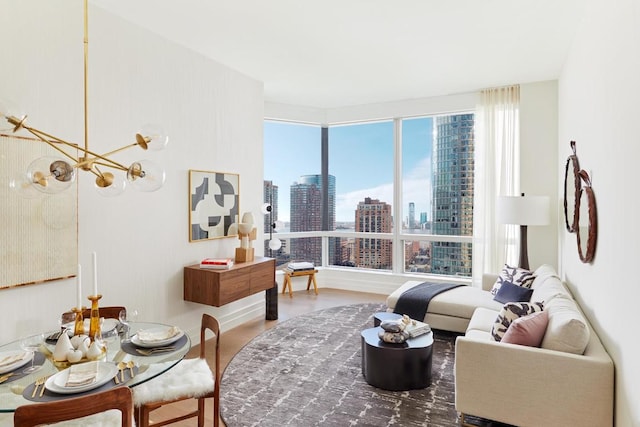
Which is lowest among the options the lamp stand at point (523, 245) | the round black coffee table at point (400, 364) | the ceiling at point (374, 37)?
the round black coffee table at point (400, 364)

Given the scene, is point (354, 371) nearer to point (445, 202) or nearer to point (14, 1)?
point (445, 202)

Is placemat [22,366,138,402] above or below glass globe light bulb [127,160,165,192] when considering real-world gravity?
below

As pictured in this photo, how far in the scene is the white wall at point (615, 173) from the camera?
66.2 inches

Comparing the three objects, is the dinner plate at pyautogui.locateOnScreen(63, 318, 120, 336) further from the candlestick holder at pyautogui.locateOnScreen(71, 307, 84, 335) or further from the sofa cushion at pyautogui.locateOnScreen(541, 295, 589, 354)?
the sofa cushion at pyautogui.locateOnScreen(541, 295, 589, 354)

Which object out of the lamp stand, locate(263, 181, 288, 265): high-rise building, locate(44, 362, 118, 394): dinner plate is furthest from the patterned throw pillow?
locate(44, 362, 118, 394): dinner plate

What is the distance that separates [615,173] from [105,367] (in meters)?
2.71

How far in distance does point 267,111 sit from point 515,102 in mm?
3440

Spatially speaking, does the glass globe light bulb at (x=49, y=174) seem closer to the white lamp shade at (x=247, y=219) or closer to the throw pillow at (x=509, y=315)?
the white lamp shade at (x=247, y=219)

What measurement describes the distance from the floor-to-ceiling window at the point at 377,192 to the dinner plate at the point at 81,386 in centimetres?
427

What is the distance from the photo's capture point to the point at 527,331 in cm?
230

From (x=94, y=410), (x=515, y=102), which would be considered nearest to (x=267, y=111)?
(x=515, y=102)

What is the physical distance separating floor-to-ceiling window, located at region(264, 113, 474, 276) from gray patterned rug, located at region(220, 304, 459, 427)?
202 cm

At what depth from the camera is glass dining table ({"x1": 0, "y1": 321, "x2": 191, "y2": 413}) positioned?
1546 millimetres

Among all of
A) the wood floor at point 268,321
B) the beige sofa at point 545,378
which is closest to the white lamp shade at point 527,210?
the beige sofa at point 545,378
